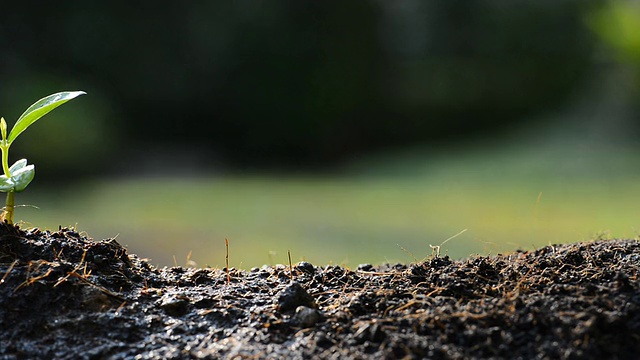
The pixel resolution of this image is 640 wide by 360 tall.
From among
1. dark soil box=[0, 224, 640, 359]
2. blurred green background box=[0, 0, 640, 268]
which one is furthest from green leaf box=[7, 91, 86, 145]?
blurred green background box=[0, 0, 640, 268]

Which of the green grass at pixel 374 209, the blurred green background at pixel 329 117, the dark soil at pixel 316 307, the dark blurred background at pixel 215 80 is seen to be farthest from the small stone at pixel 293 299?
the dark blurred background at pixel 215 80

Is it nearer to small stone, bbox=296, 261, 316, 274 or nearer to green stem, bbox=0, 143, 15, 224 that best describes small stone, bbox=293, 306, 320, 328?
small stone, bbox=296, 261, 316, 274

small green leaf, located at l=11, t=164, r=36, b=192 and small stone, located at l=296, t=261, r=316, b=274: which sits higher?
small green leaf, located at l=11, t=164, r=36, b=192

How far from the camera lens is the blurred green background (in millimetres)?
3225

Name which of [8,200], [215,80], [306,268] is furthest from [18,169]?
[215,80]

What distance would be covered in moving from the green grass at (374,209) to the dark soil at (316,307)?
4.27 feet

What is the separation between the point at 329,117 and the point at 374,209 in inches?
46.9

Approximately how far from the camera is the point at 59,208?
332 cm

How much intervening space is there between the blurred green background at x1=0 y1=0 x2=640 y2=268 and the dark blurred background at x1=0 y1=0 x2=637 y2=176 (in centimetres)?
1

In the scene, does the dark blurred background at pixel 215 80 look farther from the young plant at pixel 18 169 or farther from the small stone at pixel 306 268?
the small stone at pixel 306 268

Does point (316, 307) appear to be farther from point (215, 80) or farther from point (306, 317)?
point (215, 80)

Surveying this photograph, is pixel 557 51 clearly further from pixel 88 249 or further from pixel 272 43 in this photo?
pixel 88 249

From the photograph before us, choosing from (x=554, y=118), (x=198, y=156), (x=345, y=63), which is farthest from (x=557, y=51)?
(x=198, y=156)

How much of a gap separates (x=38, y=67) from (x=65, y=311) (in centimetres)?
358
